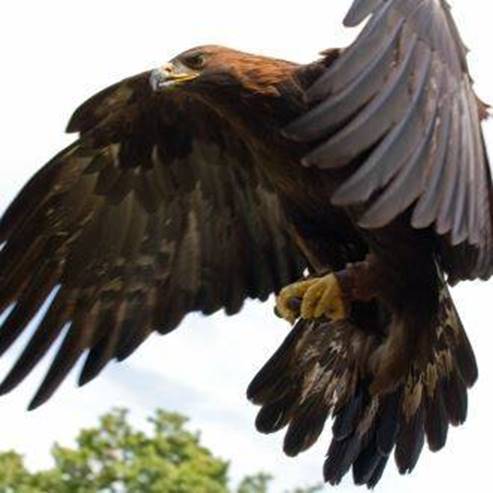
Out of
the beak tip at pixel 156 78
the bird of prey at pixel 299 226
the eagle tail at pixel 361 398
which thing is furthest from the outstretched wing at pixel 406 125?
the eagle tail at pixel 361 398

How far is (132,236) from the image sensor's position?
11.4m

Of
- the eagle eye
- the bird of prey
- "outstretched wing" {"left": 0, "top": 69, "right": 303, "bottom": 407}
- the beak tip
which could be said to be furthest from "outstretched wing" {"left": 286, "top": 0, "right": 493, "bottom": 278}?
"outstretched wing" {"left": 0, "top": 69, "right": 303, "bottom": 407}

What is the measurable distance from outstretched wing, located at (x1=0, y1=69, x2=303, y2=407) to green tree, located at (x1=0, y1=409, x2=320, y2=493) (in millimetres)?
4249

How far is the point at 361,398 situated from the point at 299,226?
0.85m

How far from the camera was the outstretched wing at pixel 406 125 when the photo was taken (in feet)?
27.6

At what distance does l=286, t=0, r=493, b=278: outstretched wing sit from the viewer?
8.41 meters

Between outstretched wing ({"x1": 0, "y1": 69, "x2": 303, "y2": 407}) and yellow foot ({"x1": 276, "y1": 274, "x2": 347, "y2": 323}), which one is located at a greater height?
outstretched wing ({"x1": 0, "y1": 69, "x2": 303, "y2": 407})

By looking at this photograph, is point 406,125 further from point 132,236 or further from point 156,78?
point 132,236

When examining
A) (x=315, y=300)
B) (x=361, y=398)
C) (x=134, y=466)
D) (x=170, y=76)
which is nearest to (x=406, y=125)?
(x=315, y=300)

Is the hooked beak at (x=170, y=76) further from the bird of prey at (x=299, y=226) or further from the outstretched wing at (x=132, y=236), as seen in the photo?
the outstretched wing at (x=132, y=236)

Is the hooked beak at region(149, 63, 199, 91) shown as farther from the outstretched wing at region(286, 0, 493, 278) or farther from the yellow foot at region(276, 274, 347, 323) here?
the yellow foot at region(276, 274, 347, 323)

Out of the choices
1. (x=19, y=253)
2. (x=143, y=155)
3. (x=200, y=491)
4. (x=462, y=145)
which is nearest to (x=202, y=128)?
(x=143, y=155)

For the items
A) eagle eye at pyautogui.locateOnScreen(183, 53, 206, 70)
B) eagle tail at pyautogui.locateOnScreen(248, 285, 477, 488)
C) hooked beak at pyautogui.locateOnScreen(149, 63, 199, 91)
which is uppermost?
eagle eye at pyautogui.locateOnScreen(183, 53, 206, 70)

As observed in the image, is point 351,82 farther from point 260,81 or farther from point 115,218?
point 115,218
